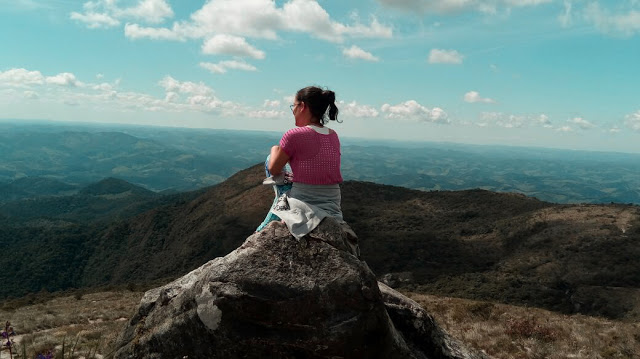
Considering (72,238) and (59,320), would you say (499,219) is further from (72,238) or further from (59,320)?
(72,238)

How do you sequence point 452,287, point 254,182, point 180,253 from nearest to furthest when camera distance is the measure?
point 452,287 < point 180,253 < point 254,182

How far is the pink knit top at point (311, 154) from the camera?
7266mm

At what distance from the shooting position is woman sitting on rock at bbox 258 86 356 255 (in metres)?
7.26

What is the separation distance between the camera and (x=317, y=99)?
24.3ft

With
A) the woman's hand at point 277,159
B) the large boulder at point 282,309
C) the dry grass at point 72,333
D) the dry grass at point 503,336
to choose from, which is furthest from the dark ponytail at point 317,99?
the dry grass at point 503,336

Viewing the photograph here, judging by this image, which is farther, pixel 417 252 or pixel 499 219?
→ pixel 499 219

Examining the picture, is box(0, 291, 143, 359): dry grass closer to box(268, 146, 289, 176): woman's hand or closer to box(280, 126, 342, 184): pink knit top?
box(268, 146, 289, 176): woman's hand

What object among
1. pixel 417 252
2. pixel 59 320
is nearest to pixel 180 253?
pixel 417 252

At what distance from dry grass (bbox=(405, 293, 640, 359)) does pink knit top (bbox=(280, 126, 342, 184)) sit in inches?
428

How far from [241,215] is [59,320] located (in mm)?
112144

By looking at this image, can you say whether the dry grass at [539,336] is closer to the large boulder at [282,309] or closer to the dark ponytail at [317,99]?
the large boulder at [282,309]

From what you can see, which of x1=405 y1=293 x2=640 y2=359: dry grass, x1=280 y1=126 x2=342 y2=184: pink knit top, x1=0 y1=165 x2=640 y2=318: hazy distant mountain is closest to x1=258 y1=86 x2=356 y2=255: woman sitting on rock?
x1=280 y1=126 x2=342 y2=184: pink knit top

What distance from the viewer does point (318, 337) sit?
21.7 feet

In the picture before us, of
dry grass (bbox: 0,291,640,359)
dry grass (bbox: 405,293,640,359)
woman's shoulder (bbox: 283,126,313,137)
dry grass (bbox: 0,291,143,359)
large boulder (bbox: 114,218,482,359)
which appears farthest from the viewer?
dry grass (bbox: 405,293,640,359)
